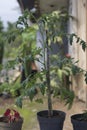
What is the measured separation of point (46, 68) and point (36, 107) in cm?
265

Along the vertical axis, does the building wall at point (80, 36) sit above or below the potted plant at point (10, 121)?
above

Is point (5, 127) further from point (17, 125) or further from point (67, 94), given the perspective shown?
point (67, 94)

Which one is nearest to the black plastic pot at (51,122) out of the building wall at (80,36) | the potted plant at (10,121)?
the potted plant at (10,121)

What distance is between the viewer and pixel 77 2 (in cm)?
686

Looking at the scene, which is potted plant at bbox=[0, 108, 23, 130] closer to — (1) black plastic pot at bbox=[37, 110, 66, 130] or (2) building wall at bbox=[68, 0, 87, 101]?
(1) black plastic pot at bbox=[37, 110, 66, 130]

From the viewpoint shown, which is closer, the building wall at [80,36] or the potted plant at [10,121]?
the potted plant at [10,121]

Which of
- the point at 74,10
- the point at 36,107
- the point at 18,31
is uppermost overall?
the point at 74,10

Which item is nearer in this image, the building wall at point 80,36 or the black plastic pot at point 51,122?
the black plastic pot at point 51,122

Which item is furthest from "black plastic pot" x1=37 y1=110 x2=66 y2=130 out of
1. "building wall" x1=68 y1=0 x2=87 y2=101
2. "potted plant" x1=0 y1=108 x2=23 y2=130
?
"building wall" x1=68 y1=0 x2=87 y2=101

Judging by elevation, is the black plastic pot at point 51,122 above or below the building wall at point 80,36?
below

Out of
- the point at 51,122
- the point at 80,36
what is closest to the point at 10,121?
the point at 51,122

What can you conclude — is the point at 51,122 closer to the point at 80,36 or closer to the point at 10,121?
the point at 10,121

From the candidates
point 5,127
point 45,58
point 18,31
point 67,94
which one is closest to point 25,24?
point 18,31

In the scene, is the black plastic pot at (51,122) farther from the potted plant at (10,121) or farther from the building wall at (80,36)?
the building wall at (80,36)
